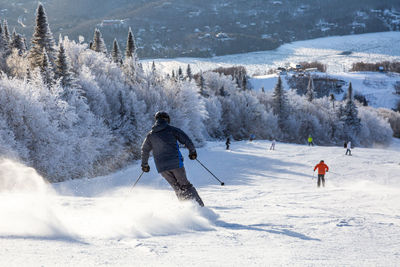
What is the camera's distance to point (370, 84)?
17375 cm

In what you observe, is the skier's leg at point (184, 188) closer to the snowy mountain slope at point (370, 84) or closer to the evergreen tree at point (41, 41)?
the evergreen tree at point (41, 41)

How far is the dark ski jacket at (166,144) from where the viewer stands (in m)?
6.89

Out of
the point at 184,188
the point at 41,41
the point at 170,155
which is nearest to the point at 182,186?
the point at 184,188

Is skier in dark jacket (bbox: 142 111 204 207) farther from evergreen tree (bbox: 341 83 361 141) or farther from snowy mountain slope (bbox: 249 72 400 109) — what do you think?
snowy mountain slope (bbox: 249 72 400 109)

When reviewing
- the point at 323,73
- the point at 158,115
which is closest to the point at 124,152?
the point at 158,115

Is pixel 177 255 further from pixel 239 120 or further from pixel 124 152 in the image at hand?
pixel 239 120

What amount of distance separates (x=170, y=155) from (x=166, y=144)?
9.4 inches

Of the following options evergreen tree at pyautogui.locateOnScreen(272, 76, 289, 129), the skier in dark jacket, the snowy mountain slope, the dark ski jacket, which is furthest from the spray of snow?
the snowy mountain slope

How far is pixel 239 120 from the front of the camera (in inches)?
2803

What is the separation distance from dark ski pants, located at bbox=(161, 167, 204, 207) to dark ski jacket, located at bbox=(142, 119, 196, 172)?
13 centimetres

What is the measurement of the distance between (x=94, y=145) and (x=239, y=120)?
4609cm

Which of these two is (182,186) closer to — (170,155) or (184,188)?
(184,188)

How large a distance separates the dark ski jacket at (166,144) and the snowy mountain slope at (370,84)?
148758 mm

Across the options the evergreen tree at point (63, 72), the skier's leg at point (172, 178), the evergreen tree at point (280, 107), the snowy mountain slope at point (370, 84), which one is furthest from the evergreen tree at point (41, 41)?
the snowy mountain slope at point (370, 84)
